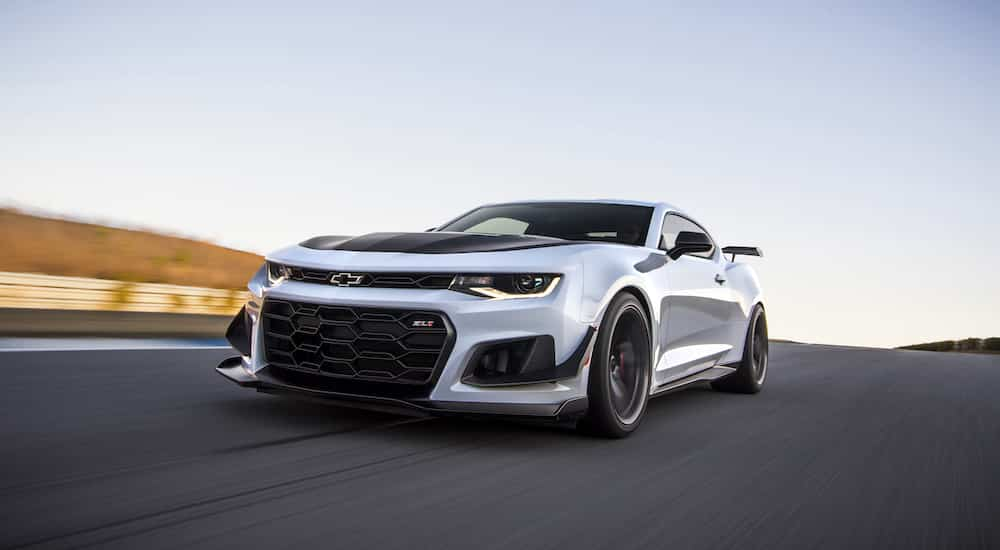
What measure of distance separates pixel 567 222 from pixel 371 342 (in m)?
2.05

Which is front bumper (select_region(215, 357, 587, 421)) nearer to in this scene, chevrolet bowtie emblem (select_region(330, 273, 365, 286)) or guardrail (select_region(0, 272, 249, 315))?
chevrolet bowtie emblem (select_region(330, 273, 365, 286))

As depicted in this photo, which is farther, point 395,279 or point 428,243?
point 428,243

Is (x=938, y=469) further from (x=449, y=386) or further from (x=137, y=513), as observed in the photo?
(x=137, y=513)

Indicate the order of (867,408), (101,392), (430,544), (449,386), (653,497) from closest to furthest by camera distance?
(430,544), (653,497), (449,386), (101,392), (867,408)

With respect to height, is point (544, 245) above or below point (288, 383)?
above

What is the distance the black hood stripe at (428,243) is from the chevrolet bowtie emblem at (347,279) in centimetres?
21

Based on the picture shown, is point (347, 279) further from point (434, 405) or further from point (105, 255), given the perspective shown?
point (105, 255)

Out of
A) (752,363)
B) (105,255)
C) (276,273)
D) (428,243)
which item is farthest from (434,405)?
(105,255)

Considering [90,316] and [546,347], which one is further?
[90,316]

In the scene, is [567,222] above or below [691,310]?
above

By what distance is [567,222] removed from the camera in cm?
569

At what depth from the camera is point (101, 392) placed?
16.3 ft

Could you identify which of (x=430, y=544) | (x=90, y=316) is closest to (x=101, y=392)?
(x=430, y=544)

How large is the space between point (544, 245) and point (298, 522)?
2.03 metres
